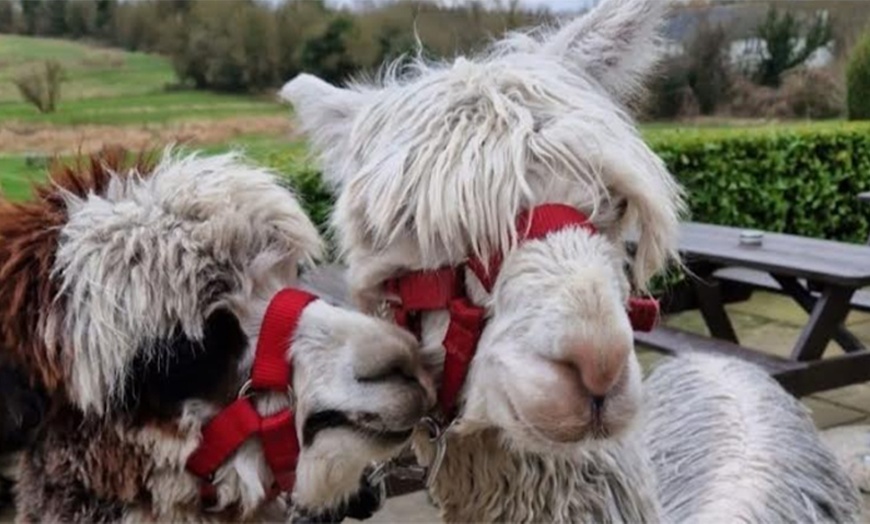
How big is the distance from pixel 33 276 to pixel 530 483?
2.58 ft

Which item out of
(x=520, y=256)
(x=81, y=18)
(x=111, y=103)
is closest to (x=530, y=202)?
(x=520, y=256)

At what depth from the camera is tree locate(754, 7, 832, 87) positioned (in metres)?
11.9

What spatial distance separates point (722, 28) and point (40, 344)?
992 cm

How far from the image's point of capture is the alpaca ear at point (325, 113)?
1945mm

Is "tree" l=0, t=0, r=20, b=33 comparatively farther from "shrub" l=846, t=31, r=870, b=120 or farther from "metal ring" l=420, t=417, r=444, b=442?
"shrub" l=846, t=31, r=870, b=120

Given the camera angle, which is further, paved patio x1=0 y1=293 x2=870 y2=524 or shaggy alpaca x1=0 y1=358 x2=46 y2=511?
paved patio x1=0 y1=293 x2=870 y2=524

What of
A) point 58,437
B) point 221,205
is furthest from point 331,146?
point 58,437

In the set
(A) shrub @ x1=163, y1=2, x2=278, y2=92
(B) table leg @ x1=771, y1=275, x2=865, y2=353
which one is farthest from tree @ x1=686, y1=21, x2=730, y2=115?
(A) shrub @ x1=163, y1=2, x2=278, y2=92

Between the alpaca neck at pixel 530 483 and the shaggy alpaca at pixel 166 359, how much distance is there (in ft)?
0.51

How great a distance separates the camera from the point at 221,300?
1588mm

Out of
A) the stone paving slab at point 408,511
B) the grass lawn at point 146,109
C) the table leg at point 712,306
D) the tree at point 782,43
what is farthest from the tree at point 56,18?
the tree at point 782,43

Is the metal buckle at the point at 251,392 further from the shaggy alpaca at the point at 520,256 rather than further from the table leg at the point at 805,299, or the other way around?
the table leg at the point at 805,299

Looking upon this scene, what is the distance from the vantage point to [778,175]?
9508 millimetres

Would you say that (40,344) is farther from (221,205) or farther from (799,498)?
(799,498)
